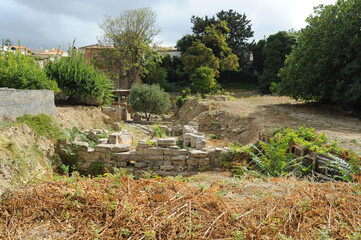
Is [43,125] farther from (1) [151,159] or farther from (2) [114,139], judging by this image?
(1) [151,159]

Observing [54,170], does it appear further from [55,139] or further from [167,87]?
[167,87]

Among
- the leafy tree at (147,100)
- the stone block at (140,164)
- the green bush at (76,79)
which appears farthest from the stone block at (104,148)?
the leafy tree at (147,100)

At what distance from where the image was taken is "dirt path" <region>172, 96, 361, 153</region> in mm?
9695

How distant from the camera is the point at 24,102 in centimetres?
780

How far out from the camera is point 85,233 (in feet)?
9.58

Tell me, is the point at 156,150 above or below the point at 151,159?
above

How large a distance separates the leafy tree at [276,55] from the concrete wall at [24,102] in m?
23.9

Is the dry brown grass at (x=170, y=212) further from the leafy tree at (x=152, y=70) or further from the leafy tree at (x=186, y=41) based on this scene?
the leafy tree at (x=186, y=41)

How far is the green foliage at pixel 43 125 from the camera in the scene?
763cm

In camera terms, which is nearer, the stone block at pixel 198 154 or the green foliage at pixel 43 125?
the stone block at pixel 198 154

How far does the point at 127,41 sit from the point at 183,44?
9056mm

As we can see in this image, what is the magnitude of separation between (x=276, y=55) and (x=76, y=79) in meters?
23.1

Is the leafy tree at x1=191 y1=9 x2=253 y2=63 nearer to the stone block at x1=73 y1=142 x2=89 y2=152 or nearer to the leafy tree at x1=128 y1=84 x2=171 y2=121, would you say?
the leafy tree at x1=128 y1=84 x2=171 y2=121

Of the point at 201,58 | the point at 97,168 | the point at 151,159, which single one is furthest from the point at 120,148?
the point at 201,58
